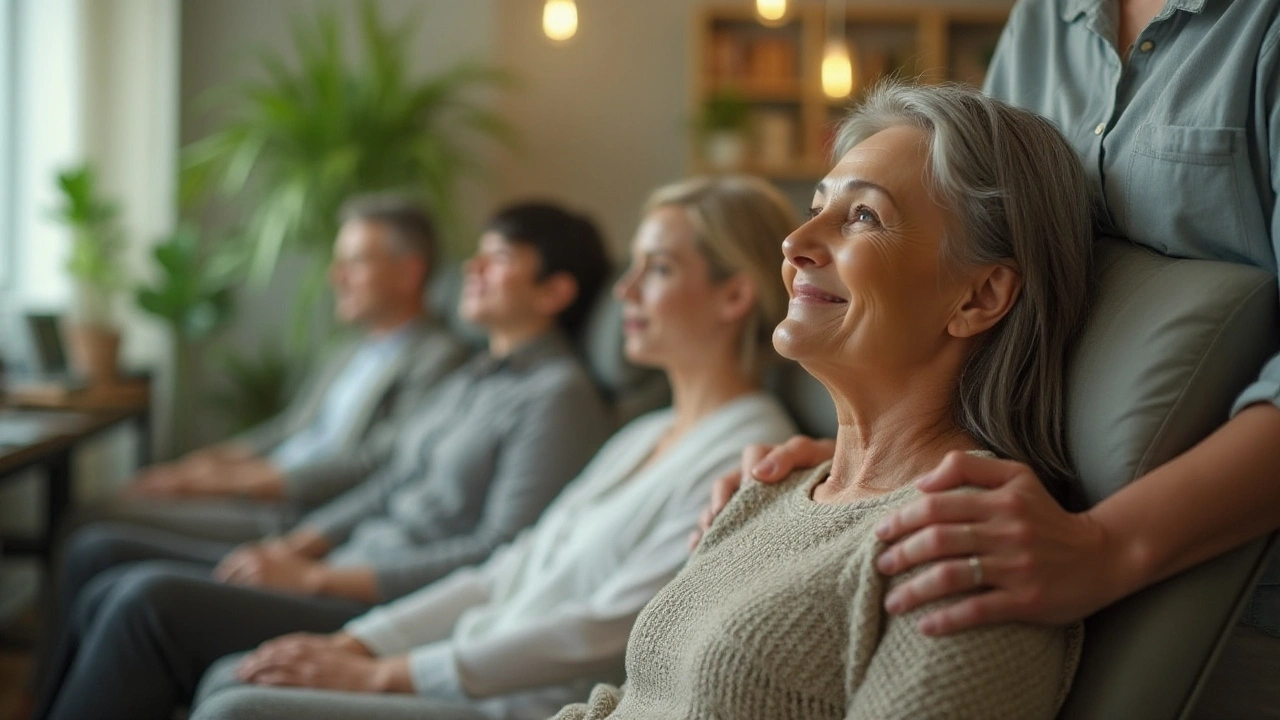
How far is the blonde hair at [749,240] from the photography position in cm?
196

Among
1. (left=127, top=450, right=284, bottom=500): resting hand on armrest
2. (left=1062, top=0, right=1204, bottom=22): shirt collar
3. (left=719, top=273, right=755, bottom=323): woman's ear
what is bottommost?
(left=127, top=450, right=284, bottom=500): resting hand on armrest

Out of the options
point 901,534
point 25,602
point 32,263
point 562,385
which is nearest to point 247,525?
point 562,385

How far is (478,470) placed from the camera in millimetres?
2402

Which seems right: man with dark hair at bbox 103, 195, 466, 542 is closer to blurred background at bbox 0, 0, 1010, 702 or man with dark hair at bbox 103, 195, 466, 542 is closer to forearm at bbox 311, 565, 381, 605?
blurred background at bbox 0, 0, 1010, 702

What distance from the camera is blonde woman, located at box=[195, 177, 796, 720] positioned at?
169cm

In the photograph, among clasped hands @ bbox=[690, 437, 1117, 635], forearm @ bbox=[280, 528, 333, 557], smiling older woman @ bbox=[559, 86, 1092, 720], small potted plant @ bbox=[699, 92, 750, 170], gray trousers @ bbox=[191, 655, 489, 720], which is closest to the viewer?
clasped hands @ bbox=[690, 437, 1117, 635]

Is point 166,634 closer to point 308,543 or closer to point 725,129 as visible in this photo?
point 308,543

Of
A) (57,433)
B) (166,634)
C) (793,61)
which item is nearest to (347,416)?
(57,433)

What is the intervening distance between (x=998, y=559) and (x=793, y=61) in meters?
4.57

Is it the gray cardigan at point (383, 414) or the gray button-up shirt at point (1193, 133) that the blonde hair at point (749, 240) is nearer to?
the gray button-up shirt at point (1193, 133)

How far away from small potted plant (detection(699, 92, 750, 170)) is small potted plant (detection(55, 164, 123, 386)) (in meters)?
2.24

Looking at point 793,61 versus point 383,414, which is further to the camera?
point 793,61

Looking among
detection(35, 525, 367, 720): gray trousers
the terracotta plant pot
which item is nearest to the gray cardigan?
detection(35, 525, 367, 720): gray trousers

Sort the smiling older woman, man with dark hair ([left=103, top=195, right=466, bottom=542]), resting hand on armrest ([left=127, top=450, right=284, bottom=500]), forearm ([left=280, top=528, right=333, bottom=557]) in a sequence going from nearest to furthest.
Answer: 1. the smiling older woman
2. forearm ([left=280, top=528, right=333, bottom=557])
3. man with dark hair ([left=103, top=195, right=466, bottom=542])
4. resting hand on armrest ([left=127, top=450, right=284, bottom=500])
